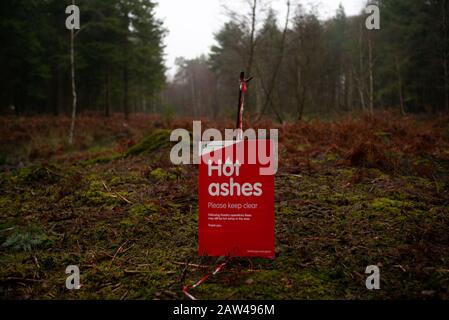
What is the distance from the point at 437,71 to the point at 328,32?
895 inches

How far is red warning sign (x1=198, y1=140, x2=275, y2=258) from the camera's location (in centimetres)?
319

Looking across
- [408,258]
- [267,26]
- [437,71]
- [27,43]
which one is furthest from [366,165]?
[27,43]

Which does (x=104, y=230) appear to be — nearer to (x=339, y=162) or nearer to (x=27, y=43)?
(x=339, y=162)

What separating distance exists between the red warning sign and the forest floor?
0.73 feet

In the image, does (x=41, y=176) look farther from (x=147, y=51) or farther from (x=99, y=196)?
(x=147, y=51)

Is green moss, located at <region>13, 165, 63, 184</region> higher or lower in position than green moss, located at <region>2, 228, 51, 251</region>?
higher

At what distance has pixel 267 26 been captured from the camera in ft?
60.3

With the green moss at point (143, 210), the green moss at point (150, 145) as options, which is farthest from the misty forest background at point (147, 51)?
the green moss at point (143, 210)

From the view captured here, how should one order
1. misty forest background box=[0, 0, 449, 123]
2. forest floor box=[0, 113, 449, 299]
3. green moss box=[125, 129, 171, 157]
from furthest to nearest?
misty forest background box=[0, 0, 449, 123]
green moss box=[125, 129, 171, 157]
forest floor box=[0, 113, 449, 299]

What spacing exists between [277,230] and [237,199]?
3.94 ft

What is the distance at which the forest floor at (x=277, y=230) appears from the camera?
115 inches

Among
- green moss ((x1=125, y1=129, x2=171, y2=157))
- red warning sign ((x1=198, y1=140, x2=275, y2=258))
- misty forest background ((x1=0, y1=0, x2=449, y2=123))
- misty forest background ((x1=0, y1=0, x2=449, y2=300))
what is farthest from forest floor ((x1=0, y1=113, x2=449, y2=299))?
misty forest background ((x1=0, y1=0, x2=449, y2=123))

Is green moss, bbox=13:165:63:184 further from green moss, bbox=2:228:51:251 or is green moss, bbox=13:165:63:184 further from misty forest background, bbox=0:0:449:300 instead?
green moss, bbox=2:228:51:251

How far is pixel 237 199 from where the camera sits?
3.24m
